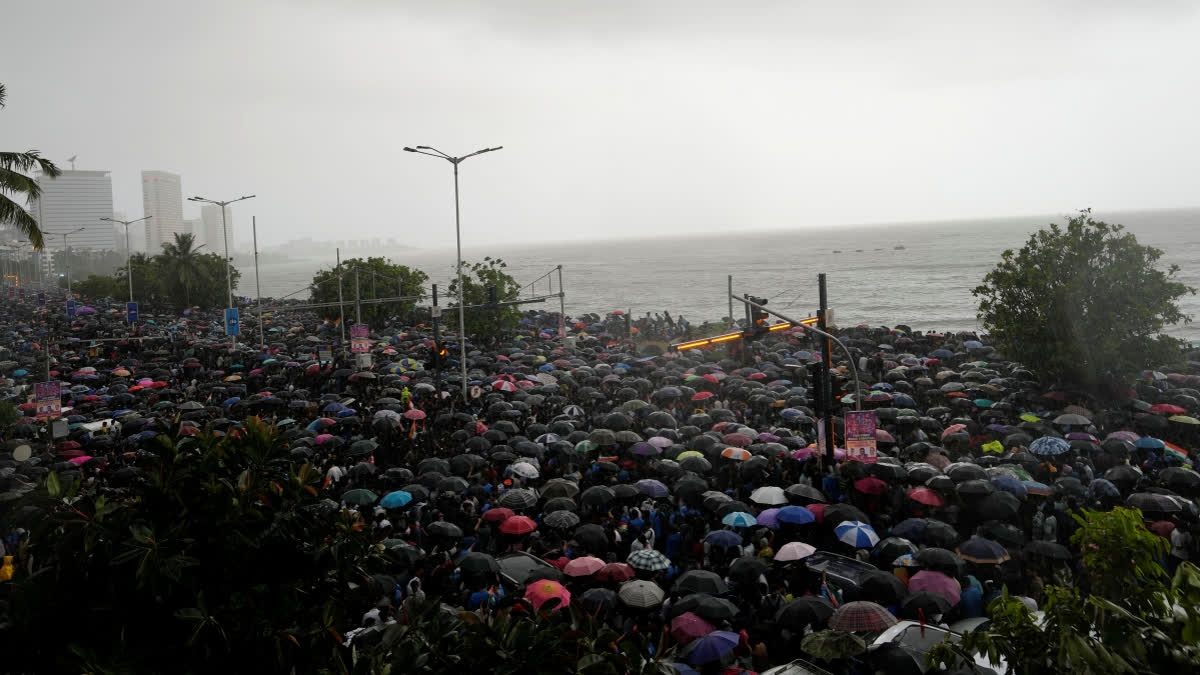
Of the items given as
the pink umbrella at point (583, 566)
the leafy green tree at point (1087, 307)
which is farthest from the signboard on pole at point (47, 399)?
the leafy green tree at point (1087, 307)

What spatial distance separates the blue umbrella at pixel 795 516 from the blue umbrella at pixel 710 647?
5.10 m

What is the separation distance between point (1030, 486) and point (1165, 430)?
1039 cm

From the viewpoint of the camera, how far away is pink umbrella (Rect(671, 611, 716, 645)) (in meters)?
11.5

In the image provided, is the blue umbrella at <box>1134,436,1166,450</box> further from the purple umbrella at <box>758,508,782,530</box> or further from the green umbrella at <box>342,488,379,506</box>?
the green umbrella at <box>342,488,379,506</box>

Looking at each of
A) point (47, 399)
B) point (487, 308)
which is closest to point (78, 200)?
point (487, 308)

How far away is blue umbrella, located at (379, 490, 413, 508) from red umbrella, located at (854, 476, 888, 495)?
943cm

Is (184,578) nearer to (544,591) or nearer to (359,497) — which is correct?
→ (544,591)

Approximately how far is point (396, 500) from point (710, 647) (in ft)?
28.3

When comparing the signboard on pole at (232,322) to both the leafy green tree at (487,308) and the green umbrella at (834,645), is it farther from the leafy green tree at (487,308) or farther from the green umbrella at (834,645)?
the green umbrella at (834,645)

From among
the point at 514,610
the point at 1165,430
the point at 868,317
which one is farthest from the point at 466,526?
the point at 868,317

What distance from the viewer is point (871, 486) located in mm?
17672

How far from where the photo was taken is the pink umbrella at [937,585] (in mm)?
12375

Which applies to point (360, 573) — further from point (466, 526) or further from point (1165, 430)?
point (1165, 430)

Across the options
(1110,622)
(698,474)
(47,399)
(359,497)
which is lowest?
(698,474)
